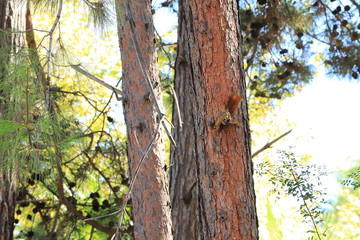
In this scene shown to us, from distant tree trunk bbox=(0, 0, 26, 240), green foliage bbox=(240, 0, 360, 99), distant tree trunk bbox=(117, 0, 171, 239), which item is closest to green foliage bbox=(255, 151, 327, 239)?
distant tree trunk bbox=(117, 0, 171, 239)

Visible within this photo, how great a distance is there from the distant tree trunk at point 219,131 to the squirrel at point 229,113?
2cm

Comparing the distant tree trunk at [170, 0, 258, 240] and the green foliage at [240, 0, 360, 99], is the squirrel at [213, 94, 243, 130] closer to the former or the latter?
the distant tree trunk at [170, 0, 258, 240]

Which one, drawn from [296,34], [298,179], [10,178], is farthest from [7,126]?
[296,34]

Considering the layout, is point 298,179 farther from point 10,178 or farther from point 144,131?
point 10,178

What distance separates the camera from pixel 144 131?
254 cm

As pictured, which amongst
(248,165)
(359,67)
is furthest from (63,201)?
(359,67)

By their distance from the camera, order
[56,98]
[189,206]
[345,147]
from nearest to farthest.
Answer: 1. [189,206]
2. [56,98]
3. [345,147]

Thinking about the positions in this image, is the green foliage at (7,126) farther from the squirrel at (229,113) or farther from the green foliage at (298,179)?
the green foliage at (298,179)

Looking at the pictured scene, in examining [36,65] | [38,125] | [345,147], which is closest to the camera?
[38,125]

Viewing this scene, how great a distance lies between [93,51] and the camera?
Result: 6.12 metres

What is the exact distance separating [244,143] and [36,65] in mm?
1091

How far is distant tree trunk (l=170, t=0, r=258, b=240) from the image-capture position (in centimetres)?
192

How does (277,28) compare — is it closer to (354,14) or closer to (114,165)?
(354,14)

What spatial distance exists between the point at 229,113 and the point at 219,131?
0.08m
